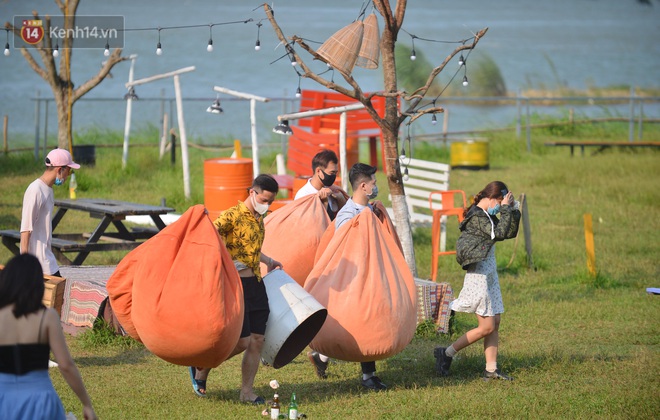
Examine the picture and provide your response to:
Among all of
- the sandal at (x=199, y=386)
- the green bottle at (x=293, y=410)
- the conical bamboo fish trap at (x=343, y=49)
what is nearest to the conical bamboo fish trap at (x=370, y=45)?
the conical bamboo fish trap at (x=343, y=49)

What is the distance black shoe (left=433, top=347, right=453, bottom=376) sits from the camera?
24.4 feet

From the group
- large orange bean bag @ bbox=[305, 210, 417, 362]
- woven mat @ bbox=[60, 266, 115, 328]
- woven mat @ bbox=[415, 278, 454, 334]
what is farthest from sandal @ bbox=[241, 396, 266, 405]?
woven mat @ bbox=[415, 278, 454, 334]

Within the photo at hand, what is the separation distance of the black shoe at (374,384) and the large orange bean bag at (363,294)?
1.32 feet

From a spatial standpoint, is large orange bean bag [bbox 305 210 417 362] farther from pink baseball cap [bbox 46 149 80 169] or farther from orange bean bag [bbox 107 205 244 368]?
pink baseball cap [bbox 46 149 80 169]

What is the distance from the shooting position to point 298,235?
316 inches

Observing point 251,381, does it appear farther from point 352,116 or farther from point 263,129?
point 263,129

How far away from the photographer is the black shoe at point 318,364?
289 inches

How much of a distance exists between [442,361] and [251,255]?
1.83m

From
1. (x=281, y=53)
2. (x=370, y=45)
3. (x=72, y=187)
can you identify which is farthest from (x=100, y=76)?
(x=281, y=53)

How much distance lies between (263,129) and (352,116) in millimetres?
17777

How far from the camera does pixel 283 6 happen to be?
290 feet

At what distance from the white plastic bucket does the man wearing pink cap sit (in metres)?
1.85

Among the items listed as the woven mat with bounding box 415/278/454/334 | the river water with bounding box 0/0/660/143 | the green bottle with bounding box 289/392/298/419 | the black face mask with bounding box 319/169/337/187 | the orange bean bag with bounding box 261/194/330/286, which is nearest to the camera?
the green bottle with bounding box 289/392/298/419

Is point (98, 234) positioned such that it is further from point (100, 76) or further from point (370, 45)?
point (100, 76)
